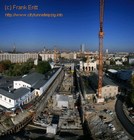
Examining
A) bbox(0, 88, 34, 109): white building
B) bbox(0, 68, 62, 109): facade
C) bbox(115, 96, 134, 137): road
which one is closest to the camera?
bbox(115, 96, 134, 137): road

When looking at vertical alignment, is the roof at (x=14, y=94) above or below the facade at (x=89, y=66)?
below

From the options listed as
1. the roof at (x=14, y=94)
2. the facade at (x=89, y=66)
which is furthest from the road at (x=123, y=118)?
the facade at (x=89, y=66)

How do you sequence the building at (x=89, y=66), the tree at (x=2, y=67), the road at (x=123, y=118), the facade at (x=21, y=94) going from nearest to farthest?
the road at (x=123, y=118) < the facade at (x=21, y=94) < the tree at (x=2, y=67) < the building at (x=89, y=66)

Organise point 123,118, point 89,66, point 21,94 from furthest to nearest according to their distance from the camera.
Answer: point 89,66, point 21,94, point 123,118

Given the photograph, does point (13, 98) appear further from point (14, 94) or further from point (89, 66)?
point (89, 66)

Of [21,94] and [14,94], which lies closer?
[14,94]

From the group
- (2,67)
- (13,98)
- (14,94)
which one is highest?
(2,67)

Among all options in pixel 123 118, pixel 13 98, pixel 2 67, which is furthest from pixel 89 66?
pixel 123 118

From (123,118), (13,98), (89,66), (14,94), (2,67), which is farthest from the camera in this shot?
(89,66)

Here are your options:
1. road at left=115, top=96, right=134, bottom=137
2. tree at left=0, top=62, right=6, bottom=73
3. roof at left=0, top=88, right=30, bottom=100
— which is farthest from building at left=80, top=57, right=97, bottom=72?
roof at left=0, top=88, right=30, bottom=100

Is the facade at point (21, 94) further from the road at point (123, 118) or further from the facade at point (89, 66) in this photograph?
the facade at point (89, 66)

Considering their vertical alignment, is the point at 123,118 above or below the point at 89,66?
below

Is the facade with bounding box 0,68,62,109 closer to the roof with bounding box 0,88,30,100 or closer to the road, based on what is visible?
the roof with bounding box 0,88,30,100

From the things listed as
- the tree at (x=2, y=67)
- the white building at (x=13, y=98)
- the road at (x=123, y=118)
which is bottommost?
the road at (x=123, y=118)
